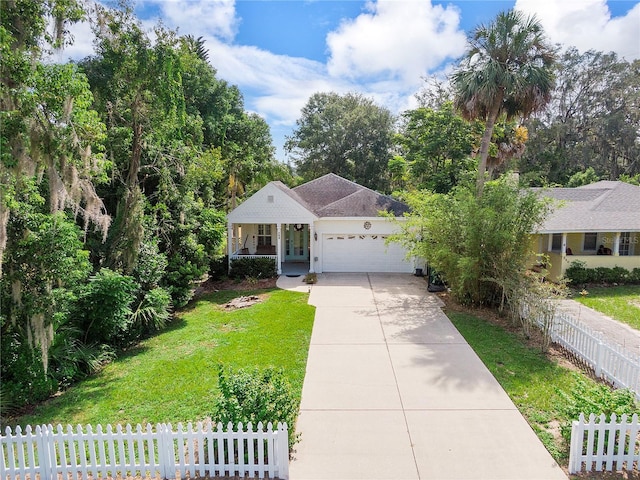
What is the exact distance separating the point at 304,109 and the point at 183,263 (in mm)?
26555

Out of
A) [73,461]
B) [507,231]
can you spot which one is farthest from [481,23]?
[73,461]

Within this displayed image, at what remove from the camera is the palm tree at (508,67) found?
13211mm

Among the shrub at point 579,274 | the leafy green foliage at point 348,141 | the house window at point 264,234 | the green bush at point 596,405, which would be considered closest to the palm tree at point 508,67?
the shrub at point 579,274

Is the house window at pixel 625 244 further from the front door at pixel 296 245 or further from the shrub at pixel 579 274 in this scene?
the front door at pixel 296 245

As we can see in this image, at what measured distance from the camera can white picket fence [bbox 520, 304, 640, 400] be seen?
21.8ft

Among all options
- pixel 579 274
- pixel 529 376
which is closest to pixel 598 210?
pixel 579 274

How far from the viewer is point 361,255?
1884cm

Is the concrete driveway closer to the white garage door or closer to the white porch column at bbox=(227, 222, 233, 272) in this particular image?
the white garage door

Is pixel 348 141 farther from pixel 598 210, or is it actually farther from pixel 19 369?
pixel 19 369

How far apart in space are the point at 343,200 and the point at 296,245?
3920mm

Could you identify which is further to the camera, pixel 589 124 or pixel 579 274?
pixel 589 124

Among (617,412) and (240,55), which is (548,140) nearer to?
(240,55)

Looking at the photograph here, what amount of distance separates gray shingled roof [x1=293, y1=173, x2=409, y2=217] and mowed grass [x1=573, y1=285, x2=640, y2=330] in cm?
826

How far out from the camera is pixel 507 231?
10.4m
